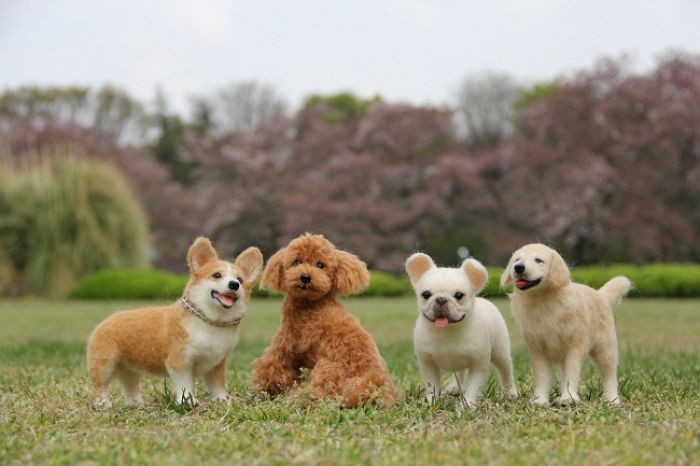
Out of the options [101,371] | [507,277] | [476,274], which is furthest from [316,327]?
[101,371]

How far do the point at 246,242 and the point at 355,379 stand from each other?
23.4 metres

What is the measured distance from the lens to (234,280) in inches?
160

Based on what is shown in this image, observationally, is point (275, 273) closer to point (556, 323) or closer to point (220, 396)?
point (220, 396)

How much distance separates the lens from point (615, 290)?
178 inches

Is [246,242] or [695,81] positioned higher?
[695,81]

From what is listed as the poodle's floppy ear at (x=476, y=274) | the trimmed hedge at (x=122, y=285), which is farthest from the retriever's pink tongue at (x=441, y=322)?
the trimmed hedge at (x=122, y=285)

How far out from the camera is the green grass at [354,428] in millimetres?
2828

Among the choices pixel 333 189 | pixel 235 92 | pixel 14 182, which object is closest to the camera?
→ pixel 14 182

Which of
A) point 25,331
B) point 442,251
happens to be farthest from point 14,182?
point 442,251

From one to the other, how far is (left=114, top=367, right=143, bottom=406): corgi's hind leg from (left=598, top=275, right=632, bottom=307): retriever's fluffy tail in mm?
2565

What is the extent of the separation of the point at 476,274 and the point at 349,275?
2.16ft

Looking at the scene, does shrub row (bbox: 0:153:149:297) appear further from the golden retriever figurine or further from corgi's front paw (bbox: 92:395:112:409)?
the golden retriever figurine

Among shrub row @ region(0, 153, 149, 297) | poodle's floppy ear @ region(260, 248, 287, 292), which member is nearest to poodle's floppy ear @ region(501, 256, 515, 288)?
poodle's floppy ear @ region(260, 248, 287, 292)

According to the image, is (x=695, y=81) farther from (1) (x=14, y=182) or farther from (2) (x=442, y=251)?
(1) (x=14, y=182)
